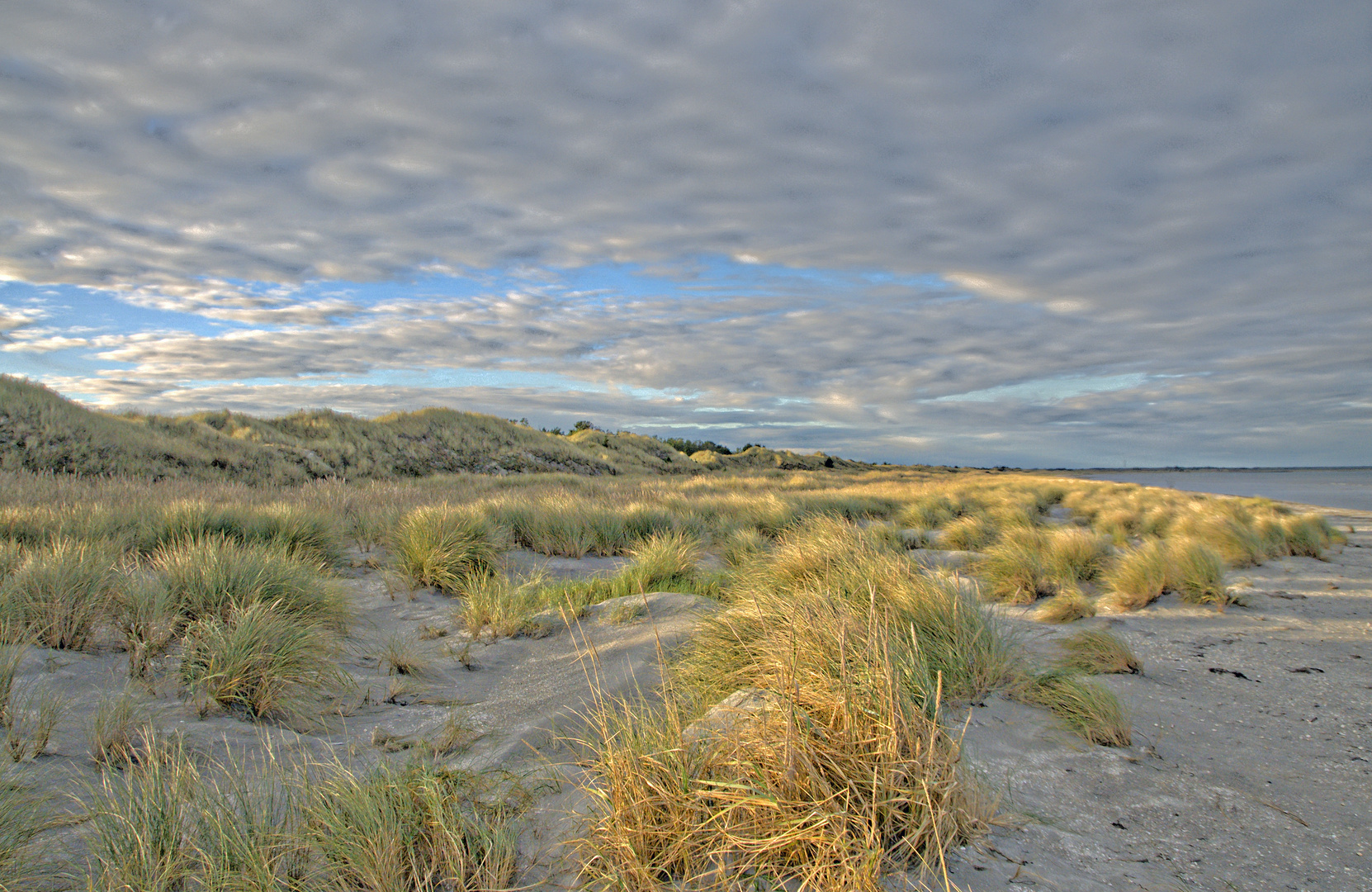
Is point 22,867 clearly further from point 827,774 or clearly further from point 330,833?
point 827,774

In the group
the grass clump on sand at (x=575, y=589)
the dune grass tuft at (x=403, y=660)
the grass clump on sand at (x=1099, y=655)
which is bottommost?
the dune grass tuft at (x=403, y=660)

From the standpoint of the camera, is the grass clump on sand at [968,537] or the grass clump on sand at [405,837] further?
the grass clump on sand at [968,537]

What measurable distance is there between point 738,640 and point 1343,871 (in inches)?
102

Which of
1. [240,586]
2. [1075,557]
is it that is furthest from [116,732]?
[1075,557]

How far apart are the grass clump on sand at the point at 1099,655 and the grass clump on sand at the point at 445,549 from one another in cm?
488

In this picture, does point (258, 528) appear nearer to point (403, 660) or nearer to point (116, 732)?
point (403, 660)

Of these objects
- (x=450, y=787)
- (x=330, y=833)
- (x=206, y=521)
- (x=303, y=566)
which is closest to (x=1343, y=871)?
(x=450, y=787)

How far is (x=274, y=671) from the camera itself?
3.52 metres

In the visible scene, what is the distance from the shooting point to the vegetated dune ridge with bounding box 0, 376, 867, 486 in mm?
15688

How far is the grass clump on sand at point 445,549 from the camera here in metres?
6.63

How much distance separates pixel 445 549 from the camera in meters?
6.97

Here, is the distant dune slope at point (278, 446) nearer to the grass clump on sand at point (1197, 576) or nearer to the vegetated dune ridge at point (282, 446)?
the vegetated dune ridge at point (282, 446)

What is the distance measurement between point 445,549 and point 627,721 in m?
5.10

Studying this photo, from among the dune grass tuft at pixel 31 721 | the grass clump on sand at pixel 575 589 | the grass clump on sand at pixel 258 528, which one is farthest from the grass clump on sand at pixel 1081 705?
the grass clump on sand at pixel 258 528
